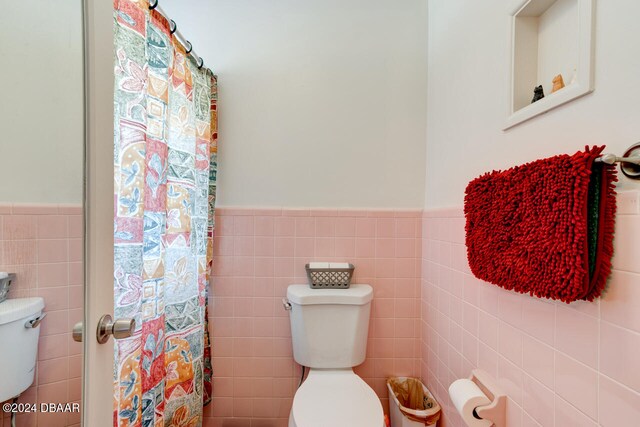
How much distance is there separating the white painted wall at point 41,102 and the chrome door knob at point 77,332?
26cm

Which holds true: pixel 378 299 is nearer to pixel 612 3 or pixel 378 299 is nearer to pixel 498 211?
pixel 498 211

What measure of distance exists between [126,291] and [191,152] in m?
0.63

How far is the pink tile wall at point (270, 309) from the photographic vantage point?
5.06ft

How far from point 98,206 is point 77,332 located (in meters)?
0.27

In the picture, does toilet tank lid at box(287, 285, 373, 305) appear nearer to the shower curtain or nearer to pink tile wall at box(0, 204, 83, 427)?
the shower curtain

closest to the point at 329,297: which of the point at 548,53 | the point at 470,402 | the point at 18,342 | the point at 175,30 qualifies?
the point at 470,402

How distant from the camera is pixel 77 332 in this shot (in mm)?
620

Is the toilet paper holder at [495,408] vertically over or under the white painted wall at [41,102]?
under

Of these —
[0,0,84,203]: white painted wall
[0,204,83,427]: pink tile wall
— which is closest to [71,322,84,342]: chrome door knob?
[0,204,83,427]: pink tile wall

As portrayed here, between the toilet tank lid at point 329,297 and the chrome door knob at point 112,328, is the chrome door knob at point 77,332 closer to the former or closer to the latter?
the chrome door knob at point 112,328

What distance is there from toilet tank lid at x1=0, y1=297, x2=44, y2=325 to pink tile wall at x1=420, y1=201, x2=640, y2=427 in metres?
1.06

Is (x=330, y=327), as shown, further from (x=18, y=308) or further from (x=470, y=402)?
(x=18, y=308)

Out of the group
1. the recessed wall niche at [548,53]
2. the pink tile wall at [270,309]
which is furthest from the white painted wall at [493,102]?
the pink tile wall at [270,309]

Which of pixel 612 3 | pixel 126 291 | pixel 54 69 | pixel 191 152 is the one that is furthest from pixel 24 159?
pixel 612 3
